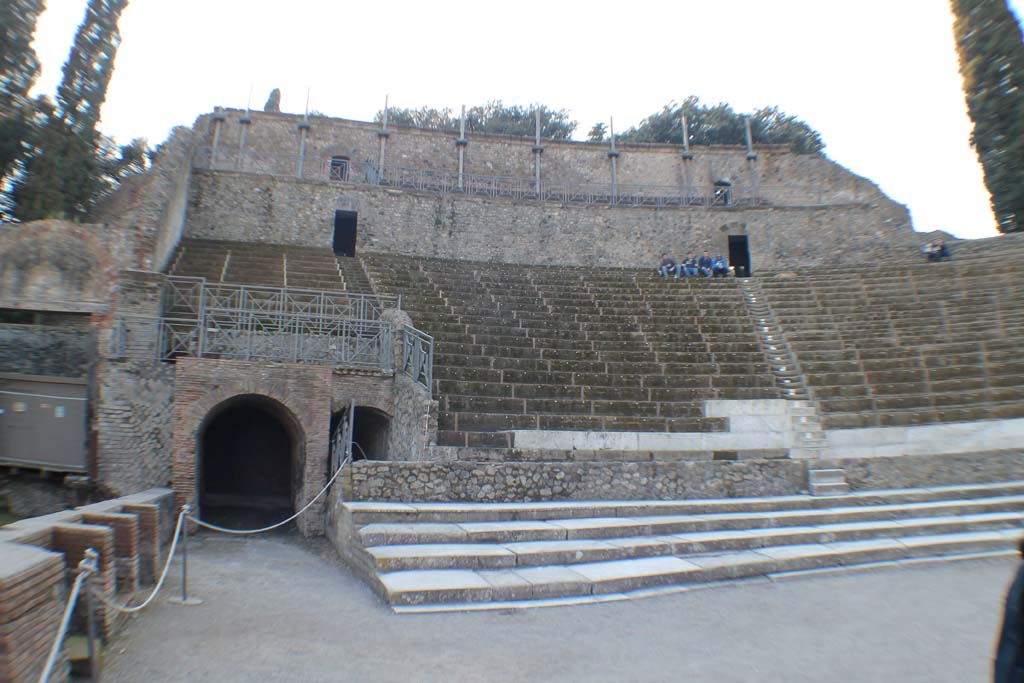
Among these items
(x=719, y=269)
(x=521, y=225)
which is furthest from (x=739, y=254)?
(x=521, y=225)

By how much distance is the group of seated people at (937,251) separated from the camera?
19516 millimetres

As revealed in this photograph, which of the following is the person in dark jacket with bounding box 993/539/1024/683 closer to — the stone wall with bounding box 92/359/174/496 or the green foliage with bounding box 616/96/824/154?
the stone wall with bounding box 92/359/174/496

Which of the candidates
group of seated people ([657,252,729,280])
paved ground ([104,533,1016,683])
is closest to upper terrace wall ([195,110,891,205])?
group of seated people ([657,252,729,280])

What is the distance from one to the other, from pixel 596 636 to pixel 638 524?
8.55 feet

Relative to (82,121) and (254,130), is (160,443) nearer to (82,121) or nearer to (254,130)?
(82,121)

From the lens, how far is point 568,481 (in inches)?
330

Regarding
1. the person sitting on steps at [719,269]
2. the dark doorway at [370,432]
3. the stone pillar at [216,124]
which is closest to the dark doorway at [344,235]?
the stone pillar at [216,124]

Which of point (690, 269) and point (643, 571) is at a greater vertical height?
point (690, 269)

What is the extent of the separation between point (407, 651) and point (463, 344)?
26.5ft

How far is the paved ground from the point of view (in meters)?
4.31

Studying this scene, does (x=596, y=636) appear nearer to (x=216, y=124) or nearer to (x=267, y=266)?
Result: (x=267, y=266)

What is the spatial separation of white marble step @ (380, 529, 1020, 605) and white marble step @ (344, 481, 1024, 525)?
1.06 meters

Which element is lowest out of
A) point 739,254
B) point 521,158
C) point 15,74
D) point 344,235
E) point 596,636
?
point 596,636

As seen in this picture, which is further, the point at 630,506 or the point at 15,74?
the point at 15,74
